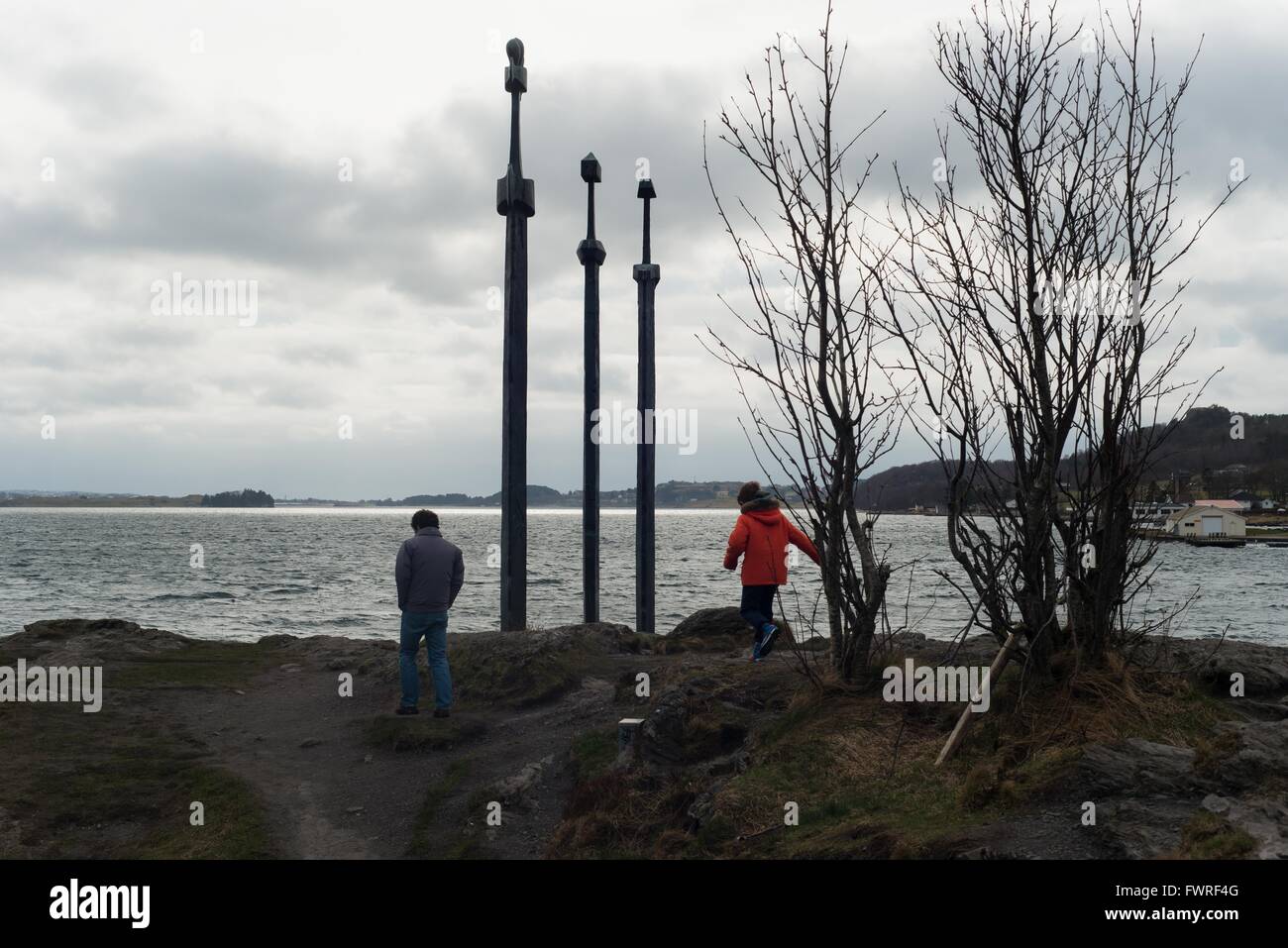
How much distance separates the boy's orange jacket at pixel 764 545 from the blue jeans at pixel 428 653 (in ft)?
11.3

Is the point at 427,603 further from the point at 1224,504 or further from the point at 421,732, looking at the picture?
the point at 1224,504

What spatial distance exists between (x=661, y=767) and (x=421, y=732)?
3.28 meters

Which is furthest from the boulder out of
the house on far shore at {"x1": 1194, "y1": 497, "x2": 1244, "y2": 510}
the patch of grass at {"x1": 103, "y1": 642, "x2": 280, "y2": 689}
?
the house on far shore at {"x1": 1194, "y1": 497, "x2": 1244, "y2": 510}

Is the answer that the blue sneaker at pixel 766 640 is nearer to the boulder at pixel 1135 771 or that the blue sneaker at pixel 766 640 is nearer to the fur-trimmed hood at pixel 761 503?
the fur-trimmed hood at pixel 761 503

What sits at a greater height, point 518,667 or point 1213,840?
point 1213,840

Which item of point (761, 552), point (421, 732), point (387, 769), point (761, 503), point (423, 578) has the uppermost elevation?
point (761, 503)

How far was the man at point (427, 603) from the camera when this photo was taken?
10195mm

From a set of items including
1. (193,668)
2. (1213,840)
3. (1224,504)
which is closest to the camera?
(1213,840)

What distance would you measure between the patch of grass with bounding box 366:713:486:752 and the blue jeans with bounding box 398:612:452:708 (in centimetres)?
26

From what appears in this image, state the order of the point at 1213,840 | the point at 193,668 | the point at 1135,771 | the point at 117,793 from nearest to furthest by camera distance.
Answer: the point at 1213,840
the point at 1135,771
the point at 117,793
the point at 193,668

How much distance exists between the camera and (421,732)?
9.77 metres

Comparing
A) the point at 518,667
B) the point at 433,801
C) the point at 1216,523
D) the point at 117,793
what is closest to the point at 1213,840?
the point at 433,801
